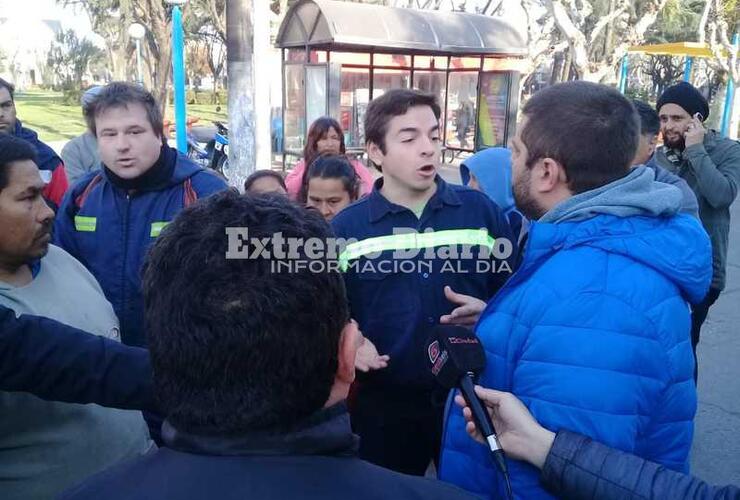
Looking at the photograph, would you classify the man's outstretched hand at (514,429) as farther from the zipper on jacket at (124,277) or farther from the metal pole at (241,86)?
the metal pole at (241,86)

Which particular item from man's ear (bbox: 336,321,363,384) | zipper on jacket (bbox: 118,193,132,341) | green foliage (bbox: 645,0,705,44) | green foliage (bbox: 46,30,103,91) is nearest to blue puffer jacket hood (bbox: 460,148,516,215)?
zipper on jacket (bbox: 118,193,132,341)

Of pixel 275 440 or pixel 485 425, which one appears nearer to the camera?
pixel 275 440

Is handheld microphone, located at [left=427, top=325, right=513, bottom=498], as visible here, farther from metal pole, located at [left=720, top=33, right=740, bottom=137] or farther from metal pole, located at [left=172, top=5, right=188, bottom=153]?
metal pole, located at [left=720, top=33, right=740, bottom=137]

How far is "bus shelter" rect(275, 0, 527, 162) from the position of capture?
10.9 metres

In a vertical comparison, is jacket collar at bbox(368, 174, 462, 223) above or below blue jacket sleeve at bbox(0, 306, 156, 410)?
above

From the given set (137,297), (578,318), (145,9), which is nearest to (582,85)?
(578,318)

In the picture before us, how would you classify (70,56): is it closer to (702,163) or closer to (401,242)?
(702,163)

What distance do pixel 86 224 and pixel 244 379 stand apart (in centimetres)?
210

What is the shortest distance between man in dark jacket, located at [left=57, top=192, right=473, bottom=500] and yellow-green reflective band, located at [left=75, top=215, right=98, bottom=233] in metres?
1.91

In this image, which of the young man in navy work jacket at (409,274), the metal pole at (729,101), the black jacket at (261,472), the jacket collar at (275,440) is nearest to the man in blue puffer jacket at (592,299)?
the black jacket at (261,472)

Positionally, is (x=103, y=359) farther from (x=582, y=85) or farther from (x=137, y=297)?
(x=582, y=85)

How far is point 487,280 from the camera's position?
2.60 m

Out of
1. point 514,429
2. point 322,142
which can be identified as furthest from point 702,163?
point 514,429

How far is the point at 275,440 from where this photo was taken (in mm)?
971
